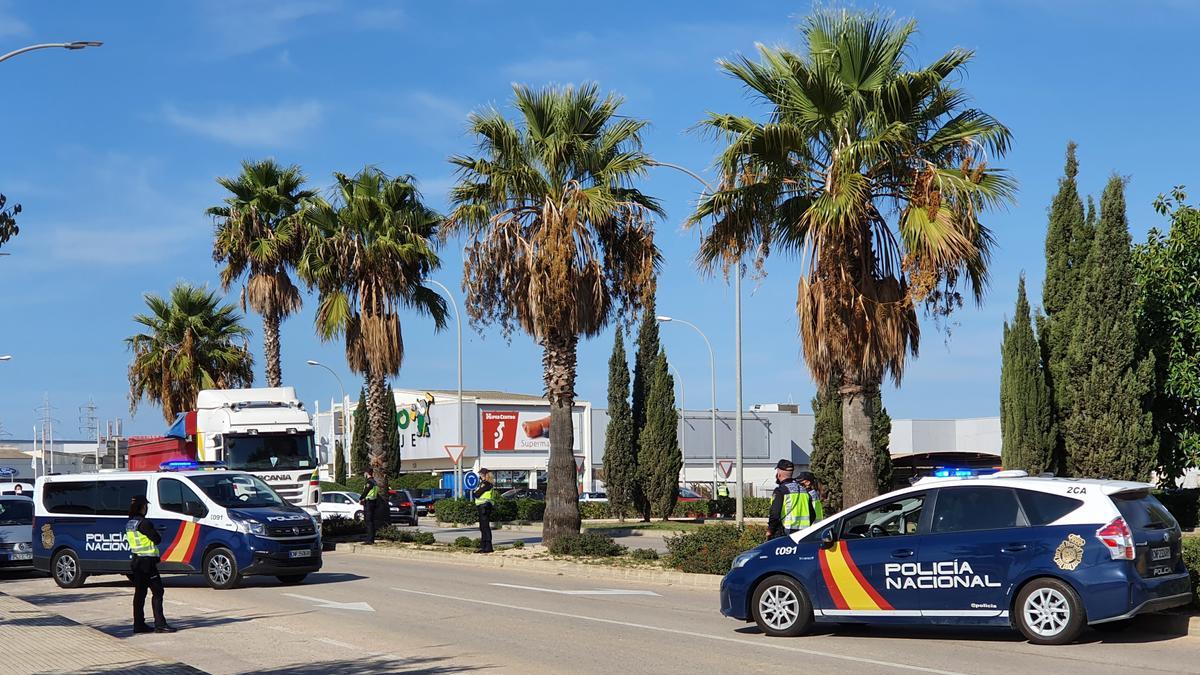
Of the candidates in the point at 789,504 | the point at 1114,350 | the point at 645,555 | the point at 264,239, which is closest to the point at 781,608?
the point at 789,504

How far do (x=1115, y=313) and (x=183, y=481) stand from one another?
1960 centimetres

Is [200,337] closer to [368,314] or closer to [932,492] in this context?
[368,314]

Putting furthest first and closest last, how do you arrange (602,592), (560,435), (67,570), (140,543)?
1. (560,435)
2. (67,570)
3. (602,592)
4. (140,543)

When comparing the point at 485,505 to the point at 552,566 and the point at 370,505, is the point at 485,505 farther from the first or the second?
the point at 370,505

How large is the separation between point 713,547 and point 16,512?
45.2ft

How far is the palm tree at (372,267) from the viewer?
117ft

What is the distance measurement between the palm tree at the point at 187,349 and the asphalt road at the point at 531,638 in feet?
91.2

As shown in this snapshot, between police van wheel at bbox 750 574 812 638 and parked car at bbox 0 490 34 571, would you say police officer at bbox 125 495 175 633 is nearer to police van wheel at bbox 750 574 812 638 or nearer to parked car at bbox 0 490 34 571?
police van wheel at bbox 750 574 812 638

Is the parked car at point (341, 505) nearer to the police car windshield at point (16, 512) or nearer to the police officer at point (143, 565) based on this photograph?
the police car windshield at point (16, 512)

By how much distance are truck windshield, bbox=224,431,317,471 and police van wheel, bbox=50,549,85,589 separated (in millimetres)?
9617

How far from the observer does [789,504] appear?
16.5 meters

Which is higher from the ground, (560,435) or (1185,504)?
(560,435)

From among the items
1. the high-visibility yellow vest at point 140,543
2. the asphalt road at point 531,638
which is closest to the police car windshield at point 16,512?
the asphalt road at point 531,638

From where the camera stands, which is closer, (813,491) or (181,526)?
(813,491)
